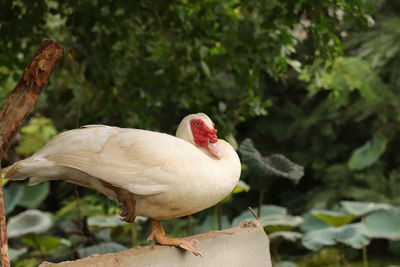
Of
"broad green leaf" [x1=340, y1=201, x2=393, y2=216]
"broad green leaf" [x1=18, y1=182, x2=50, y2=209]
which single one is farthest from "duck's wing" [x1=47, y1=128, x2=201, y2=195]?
"broad green leaf" [x1=18, y1=182, x2=50, y2=209]

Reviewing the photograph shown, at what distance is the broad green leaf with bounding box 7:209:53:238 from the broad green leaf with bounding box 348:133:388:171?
6.55ft

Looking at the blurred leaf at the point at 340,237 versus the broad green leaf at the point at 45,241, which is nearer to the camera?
the broad green leaf at the point at 45,241

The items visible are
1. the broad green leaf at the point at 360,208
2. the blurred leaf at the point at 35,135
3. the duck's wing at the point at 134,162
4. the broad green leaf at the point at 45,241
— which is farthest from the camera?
the blurred leaf at the point at 35,135

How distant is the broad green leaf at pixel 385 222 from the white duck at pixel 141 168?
2.72 meters

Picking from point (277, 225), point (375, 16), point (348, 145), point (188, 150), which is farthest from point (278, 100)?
point (188, 150)

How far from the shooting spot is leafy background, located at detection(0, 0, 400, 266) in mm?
2668

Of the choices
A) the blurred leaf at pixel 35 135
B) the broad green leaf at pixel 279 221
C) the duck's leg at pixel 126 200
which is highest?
the duck's leg at pixel 126 200

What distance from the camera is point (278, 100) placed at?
5137mm

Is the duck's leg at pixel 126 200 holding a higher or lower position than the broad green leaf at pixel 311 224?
higher

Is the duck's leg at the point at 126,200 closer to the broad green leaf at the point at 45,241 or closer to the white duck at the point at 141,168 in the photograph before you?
the white duck at the point at 141,168

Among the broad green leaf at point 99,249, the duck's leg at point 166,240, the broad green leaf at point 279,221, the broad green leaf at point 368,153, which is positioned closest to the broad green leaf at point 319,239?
the broad green leaf at point 279,221

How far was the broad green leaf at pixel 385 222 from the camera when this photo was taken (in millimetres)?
3903

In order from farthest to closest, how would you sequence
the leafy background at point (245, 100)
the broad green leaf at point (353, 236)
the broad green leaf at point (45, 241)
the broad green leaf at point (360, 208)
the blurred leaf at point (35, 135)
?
1. the blurred leaf at point (35, 135)
2. the broad green leaf at point (360, 208)
3. the broad green leaf at point (353, 236)
4. the broad green leaf at point (45, 241)
5. the leafy background at point (245, 100)

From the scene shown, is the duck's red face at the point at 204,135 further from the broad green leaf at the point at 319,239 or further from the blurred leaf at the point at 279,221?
the broad green leaf at the point at 319,239
